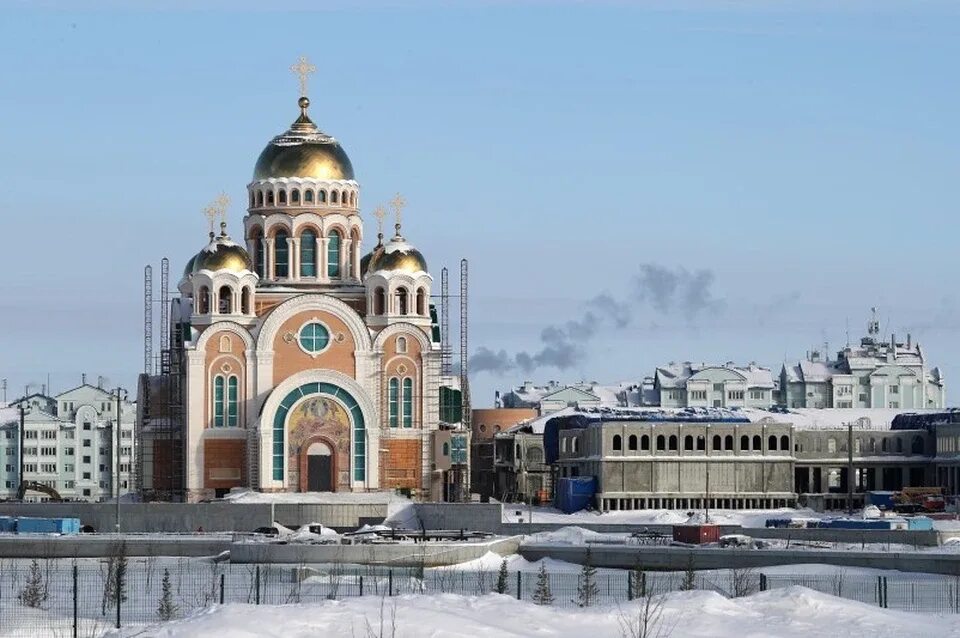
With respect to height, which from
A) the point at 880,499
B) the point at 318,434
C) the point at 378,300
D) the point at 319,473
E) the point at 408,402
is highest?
A: the point at 378,300

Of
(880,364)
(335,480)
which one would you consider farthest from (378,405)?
(880,364)

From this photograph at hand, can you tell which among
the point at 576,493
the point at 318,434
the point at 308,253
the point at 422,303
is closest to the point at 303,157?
the point at 308,253

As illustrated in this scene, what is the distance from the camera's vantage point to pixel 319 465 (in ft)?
288

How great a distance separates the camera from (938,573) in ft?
203

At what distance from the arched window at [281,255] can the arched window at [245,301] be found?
2551 mm

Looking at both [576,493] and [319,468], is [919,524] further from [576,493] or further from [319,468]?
[319,468]

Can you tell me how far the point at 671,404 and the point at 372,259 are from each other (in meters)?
50.5

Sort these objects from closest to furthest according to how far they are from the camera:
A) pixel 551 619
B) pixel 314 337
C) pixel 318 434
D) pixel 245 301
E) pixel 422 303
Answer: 1. pixel 551 619
2. pixel 318 434
3. pixel 314 337
4. pixel 245 301
5. pixel 422 303

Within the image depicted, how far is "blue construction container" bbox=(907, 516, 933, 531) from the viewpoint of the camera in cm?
7469

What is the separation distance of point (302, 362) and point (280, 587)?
113 feet

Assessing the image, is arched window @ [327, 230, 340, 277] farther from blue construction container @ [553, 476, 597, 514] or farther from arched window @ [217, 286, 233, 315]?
blue construction container @ [553, 476, 597, 514]

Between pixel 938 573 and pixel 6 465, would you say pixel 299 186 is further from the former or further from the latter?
pixel 6 465

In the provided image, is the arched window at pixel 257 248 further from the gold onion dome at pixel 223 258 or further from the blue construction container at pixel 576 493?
the blue construction container at pixel 576 493

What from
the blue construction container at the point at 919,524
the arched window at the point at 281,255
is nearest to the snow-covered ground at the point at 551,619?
the blue construction container at the point at 919,524
